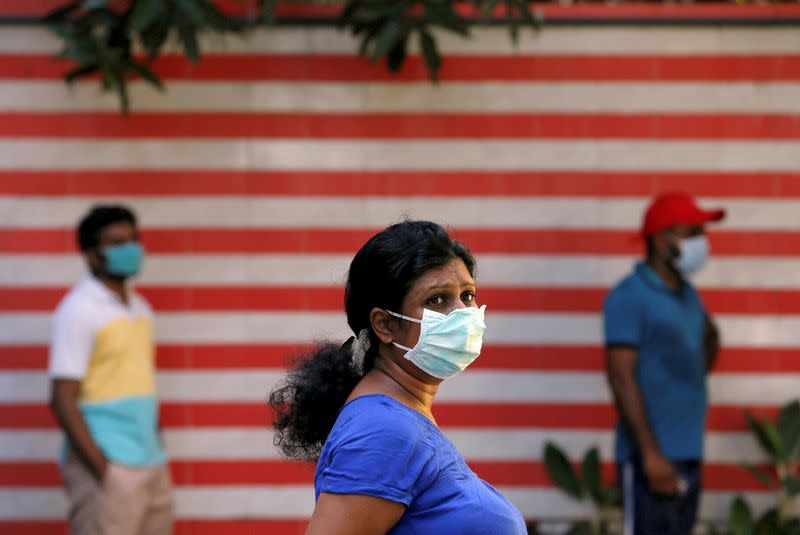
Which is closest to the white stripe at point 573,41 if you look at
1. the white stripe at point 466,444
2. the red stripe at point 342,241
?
the red stripe at point 342,241

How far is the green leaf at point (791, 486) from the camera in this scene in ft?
17.8

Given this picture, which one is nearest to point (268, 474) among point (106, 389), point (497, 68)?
point (106, 389)

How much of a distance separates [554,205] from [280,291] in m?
1.28

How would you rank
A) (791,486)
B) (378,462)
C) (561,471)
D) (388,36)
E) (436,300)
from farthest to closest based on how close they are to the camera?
(561,471)
(791,486)
(388,36)
(436,300)
(378,462)

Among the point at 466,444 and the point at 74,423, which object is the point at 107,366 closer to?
the point at 74,423

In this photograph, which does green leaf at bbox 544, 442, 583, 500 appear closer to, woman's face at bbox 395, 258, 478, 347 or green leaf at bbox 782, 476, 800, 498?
green leaf at bbox 782, 476, 800, 498

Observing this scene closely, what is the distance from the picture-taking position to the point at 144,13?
4.82 meters

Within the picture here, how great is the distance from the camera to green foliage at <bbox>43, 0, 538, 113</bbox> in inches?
197

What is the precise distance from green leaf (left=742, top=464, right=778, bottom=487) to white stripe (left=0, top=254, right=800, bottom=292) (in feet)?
2.63

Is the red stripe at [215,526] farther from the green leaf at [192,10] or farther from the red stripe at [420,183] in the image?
the green leaf at [192,10]

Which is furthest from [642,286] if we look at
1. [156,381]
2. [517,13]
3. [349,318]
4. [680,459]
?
[349,318]

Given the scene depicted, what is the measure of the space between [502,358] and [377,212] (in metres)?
0.86

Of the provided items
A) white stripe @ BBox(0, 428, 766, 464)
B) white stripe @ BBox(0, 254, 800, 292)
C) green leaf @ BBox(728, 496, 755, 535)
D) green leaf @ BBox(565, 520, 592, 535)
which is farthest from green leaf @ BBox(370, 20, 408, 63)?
green leaf @ BBox(728, 496, 755, 535)

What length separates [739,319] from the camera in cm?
562
